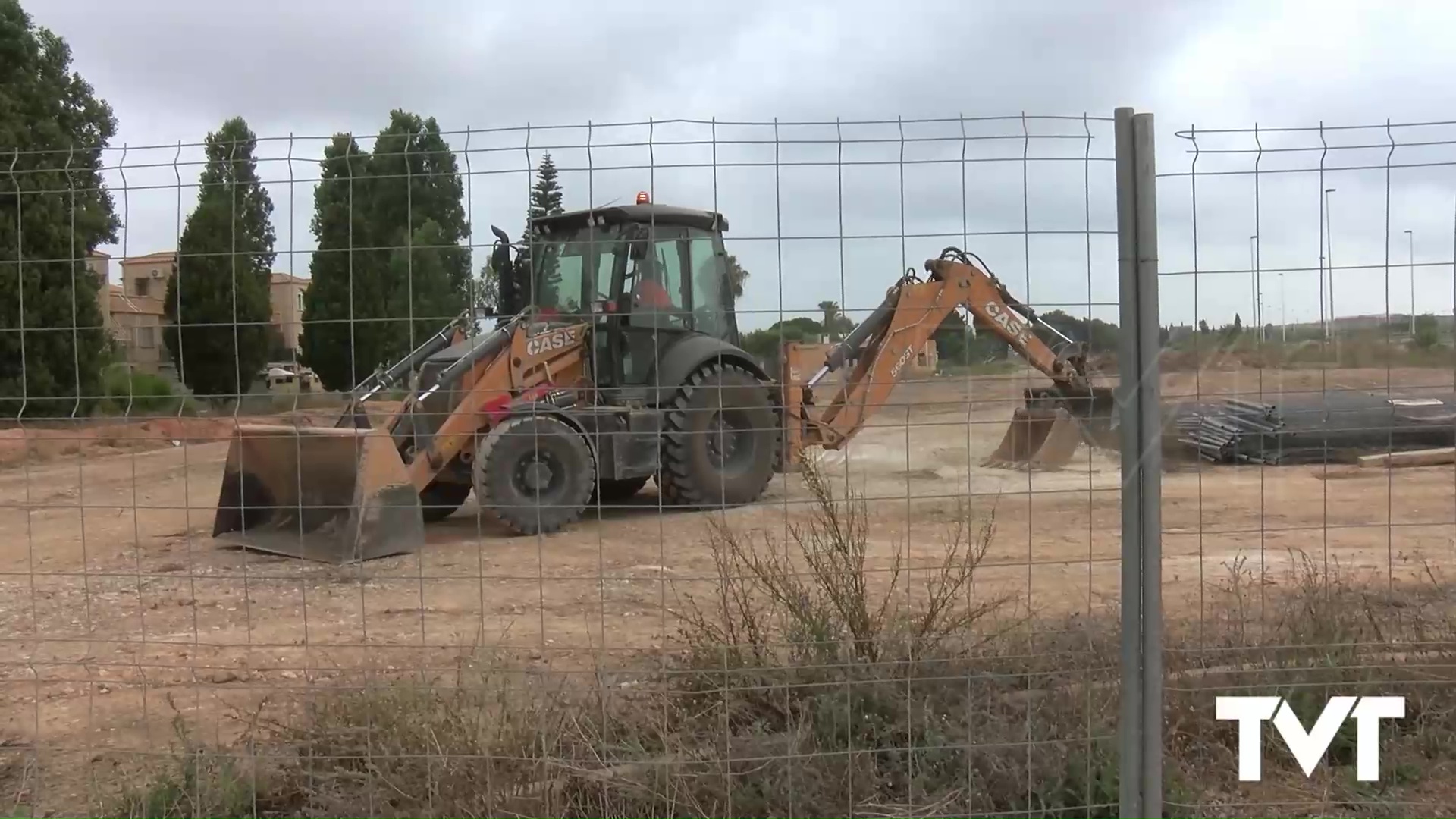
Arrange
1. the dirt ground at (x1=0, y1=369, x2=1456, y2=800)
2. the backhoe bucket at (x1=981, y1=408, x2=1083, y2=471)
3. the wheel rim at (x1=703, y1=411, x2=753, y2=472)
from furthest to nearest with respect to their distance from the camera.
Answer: the wheel rim at (x1=703, y1=411, x2=753, y2=472) → the backhoe bucket at (x1=981, y1=408, x2=1083, y2=471) → the dirt ground at (x1=0, y1=369, x2=1456, y2=800)

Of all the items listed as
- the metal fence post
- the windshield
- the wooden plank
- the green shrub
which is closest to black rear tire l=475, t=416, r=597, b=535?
the windshield

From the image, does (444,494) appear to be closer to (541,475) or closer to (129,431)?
(541,475)

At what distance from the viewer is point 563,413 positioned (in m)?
8.33

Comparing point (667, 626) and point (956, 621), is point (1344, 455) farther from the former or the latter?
point (956, 621)

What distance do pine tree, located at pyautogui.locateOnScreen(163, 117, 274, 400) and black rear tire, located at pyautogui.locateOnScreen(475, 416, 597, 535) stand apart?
4389 millimetres

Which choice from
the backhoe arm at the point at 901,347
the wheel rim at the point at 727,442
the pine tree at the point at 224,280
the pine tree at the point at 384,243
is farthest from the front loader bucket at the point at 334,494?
the pine tree at the point at 384,243

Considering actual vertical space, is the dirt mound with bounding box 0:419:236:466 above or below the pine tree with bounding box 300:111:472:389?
below

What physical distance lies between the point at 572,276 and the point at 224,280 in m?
5.05

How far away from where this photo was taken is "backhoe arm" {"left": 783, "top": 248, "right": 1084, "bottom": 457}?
18.7 feet

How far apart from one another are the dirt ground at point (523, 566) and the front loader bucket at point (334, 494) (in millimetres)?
201

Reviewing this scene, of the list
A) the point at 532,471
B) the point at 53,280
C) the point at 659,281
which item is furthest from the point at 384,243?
the point at 659,281

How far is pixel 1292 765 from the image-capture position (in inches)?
140

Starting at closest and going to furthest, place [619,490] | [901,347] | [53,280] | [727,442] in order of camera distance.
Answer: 1. [53,280]
2. [901,347]
3. [727,442]
4. [619,490]
